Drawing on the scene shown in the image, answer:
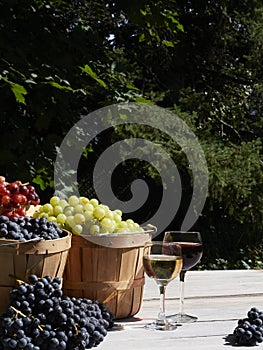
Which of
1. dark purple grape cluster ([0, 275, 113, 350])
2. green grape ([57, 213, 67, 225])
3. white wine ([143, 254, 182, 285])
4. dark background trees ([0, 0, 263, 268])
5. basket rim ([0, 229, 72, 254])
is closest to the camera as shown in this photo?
dark purple grape cluster ([0, 275, 113, 350])

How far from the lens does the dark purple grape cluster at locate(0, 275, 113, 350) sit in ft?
4.22

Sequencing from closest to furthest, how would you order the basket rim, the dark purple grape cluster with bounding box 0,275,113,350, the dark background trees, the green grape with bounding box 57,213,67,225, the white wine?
the dark purple grape cluster with bounding box 0,275,113,350, the basket rim, the white wine, the green grape with bounding box 57,213,67,225, the dark background trees

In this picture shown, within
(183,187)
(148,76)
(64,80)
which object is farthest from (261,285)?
(148,76)

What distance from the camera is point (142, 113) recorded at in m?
5.41

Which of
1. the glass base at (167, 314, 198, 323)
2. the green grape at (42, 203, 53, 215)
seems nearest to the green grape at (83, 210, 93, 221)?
the green grape at (42, 203, 53, 215)

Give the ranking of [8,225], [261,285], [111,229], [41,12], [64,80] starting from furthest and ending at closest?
[41,12] < [64,80] < [261,285] < [111,229] < [8,225]

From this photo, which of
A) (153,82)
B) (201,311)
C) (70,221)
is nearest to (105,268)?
(70,221)

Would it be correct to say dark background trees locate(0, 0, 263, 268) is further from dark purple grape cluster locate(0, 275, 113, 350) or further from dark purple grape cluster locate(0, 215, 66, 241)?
dark purple grape cluster locate(0, 275, 113, 350)

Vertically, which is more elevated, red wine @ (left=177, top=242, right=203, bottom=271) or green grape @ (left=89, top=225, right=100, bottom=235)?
green grape @ (left=89, top=225, right=100, bottom=235)

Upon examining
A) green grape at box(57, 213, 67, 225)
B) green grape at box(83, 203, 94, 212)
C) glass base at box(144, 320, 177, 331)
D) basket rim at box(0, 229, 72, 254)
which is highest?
green grape at box(83, 203, 94, 212)

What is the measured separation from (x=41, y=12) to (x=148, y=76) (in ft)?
6.95

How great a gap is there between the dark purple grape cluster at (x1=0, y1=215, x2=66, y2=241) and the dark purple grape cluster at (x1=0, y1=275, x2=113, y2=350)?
0.10 metres

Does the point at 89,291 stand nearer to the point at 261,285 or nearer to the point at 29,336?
the point at 29,336

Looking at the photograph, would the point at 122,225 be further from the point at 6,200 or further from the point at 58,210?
the point at 6,200
